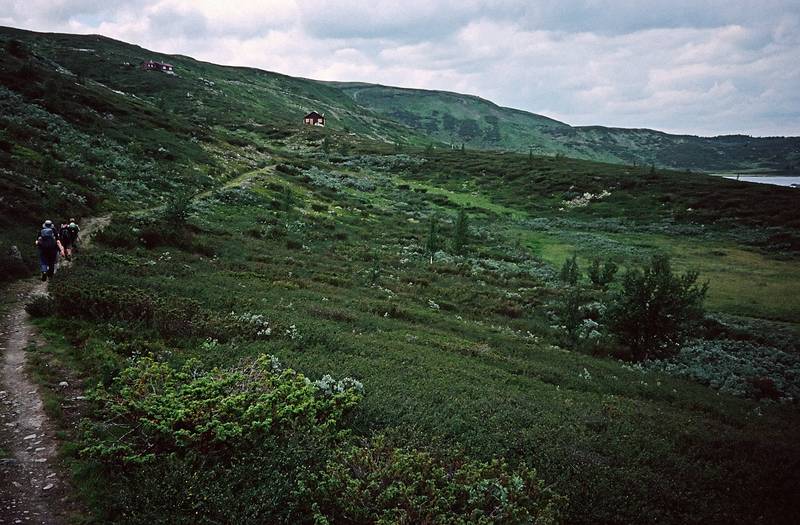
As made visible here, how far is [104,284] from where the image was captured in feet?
58.1

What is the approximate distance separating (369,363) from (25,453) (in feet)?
31.2

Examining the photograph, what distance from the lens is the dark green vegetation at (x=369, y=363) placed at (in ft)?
29.9

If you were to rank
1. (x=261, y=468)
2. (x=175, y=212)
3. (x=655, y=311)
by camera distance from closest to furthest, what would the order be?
(x=261, y=468), (x=655, y=311), (x=175, y=212)

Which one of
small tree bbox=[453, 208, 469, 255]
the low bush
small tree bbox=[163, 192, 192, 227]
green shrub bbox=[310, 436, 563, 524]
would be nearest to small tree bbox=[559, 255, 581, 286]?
small tree bbox=[453, 208, 469, 255]

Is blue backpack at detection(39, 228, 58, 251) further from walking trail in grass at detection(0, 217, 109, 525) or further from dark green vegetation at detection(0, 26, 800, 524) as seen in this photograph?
walking trail in grass at detection(0, 217, 109, 525)

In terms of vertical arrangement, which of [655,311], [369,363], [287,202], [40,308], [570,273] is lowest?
[570,273]

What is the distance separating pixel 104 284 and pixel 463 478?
52.4 feet

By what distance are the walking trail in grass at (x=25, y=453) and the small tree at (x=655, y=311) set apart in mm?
26146

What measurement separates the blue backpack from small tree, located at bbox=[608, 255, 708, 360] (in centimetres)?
2855

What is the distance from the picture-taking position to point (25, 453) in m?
8.56

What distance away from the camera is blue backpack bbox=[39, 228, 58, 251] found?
1820cm

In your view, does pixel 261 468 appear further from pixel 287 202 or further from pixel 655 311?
pixel 287 202

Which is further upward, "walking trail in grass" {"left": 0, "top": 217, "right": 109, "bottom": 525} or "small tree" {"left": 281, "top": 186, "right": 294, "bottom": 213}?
"small tree" {"left": 281, "top": 186, "right": 294, "bottom": 213}

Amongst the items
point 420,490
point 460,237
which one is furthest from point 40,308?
point 460,237
